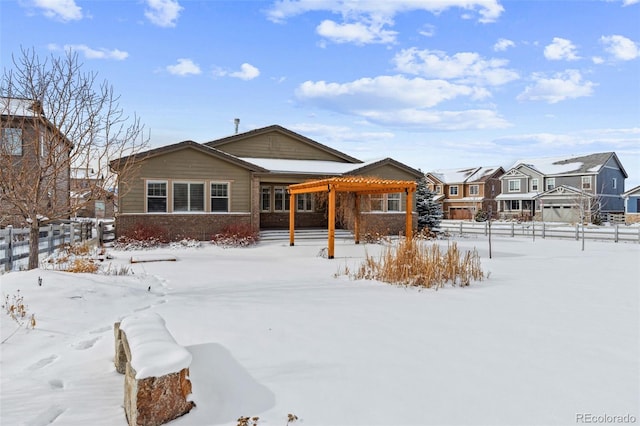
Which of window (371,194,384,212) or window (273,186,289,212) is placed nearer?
window (371,194,384,212)

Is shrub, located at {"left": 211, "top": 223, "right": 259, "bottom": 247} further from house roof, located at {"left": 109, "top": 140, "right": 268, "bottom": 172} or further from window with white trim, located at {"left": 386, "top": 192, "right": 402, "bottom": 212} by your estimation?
window with white trim, located at {"left": 386, "top": 192, "right": 402, "bottom": 212}

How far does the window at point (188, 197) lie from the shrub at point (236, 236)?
5.00 feet

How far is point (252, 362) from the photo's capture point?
4.42 meters

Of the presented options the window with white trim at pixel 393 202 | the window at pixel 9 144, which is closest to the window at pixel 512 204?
the window with white trim at pixel 393 202

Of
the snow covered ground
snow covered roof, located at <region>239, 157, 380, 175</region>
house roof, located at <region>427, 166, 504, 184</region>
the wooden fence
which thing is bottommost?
the snow covered ground

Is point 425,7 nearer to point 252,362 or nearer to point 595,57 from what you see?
point 595,57

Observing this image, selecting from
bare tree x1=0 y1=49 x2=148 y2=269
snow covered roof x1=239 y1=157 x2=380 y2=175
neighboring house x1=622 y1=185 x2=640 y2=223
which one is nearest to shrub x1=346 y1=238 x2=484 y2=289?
bare tree x1=0 y1=49 x2=148 y2=269

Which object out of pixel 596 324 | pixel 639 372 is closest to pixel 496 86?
pixel 596 324

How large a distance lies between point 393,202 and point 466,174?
3525 cm

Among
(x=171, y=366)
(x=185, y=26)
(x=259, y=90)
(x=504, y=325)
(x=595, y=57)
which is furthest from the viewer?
(x=259, y=90)

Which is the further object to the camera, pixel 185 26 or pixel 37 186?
pixel 185 26

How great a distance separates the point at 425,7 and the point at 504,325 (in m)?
10.4

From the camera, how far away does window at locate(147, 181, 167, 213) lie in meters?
17.2

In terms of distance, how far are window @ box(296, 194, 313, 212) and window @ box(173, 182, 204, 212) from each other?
21.2 feet
